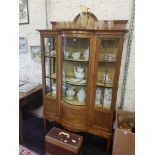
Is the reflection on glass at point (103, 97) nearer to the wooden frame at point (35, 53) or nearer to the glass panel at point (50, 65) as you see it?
the glass panel at point (50, 65)

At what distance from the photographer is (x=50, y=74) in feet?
6.86

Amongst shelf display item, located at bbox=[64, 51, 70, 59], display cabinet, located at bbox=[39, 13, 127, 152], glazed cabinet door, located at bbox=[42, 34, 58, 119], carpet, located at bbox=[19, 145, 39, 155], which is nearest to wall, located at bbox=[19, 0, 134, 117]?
display cabinet, located at bbox=[39, 13, 127, 152]

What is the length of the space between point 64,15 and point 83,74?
0.92m

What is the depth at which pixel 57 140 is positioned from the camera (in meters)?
1.72

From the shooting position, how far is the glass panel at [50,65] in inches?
76.6

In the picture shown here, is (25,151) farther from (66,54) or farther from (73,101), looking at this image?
(66,54)

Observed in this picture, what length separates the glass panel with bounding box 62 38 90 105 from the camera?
1800 mm

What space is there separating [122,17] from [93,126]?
4.62 feet

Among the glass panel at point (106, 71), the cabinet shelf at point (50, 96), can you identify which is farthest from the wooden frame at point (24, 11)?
the glass panel at point (106, 71)
